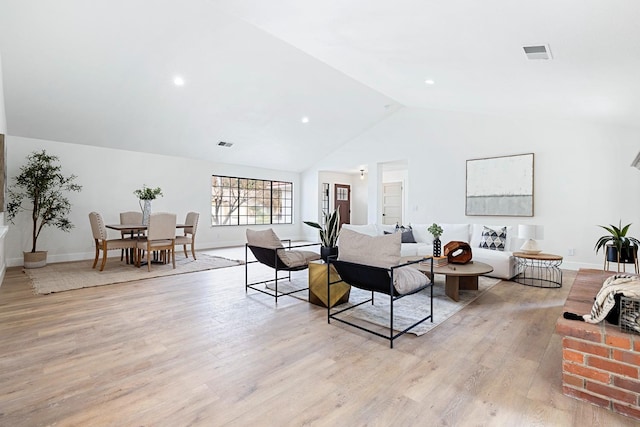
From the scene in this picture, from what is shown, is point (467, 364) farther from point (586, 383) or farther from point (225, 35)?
point (225, 35)

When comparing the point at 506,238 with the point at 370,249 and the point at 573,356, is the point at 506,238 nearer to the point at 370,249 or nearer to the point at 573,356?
the point at 370,249

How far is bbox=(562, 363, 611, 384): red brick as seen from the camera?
1.72 meters

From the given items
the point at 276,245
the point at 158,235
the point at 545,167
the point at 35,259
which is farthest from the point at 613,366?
the point at 35,259

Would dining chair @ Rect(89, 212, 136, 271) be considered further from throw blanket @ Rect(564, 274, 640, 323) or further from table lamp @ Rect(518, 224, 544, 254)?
table lamp @ Rect(518, 224, 544, 254)

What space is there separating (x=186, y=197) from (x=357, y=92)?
475 cm

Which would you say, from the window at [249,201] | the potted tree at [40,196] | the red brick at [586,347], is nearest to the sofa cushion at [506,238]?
the red brick at [586,347]

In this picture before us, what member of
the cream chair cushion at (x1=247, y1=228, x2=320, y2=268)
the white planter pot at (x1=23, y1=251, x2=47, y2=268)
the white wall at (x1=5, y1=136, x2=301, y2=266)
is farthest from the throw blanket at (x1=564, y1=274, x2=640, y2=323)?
the white wall at (x1=5, y1=136, x2=301, y2=266)

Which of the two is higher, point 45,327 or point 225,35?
point 225,35

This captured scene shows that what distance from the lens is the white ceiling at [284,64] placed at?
258 centimetres

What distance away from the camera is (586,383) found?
1.76 metres

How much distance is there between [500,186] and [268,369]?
5814 mm

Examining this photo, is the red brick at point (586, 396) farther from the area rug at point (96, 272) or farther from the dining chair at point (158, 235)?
the dining chair at point (158, 235)

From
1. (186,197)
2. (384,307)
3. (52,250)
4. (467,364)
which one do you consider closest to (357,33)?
(384,307)

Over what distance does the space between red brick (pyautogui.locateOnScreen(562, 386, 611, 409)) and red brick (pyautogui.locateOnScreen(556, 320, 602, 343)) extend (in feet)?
0.98
